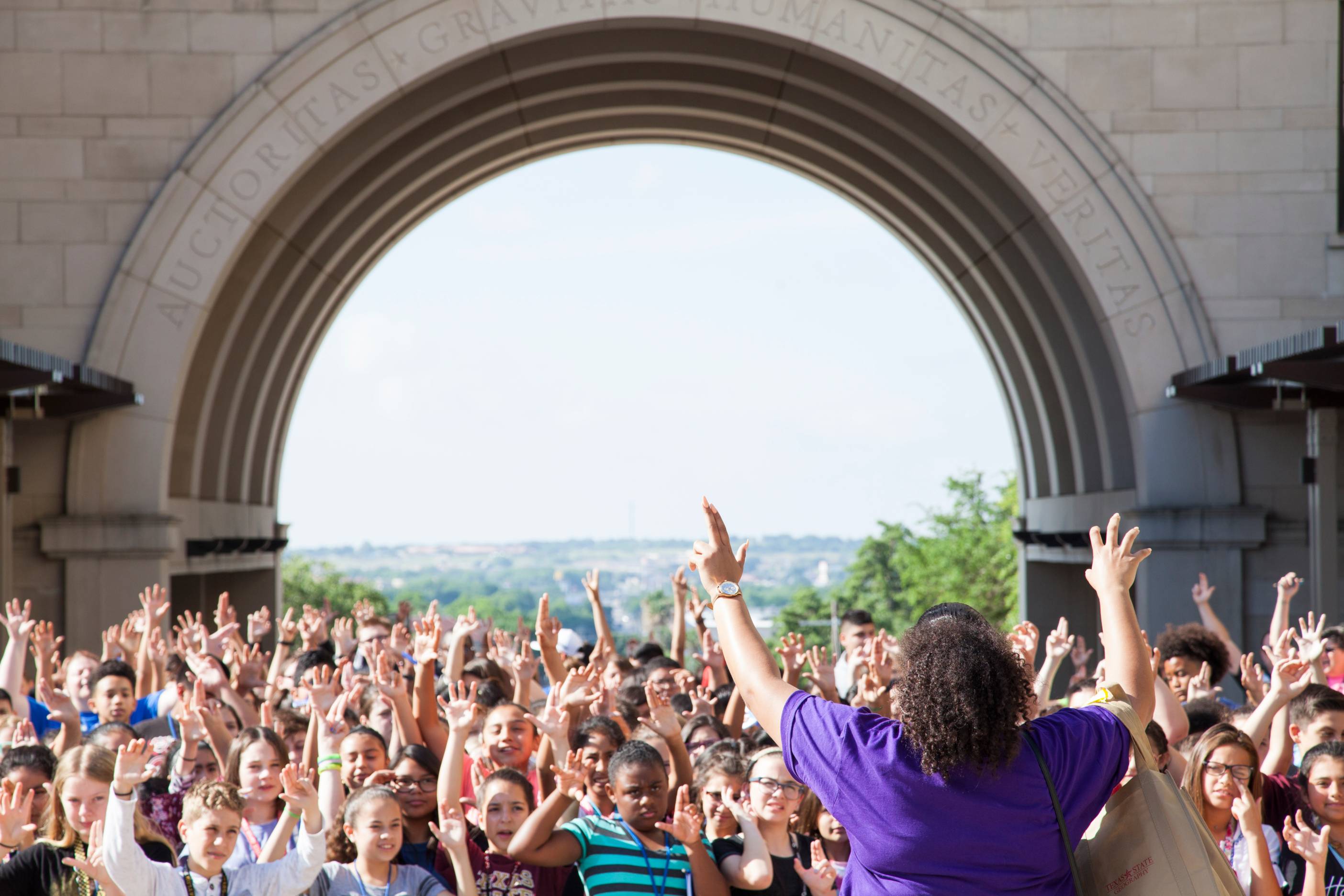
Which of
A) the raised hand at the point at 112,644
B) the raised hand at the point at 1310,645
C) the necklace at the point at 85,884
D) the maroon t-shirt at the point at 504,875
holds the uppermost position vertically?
the raised hand at the point at 1310,645

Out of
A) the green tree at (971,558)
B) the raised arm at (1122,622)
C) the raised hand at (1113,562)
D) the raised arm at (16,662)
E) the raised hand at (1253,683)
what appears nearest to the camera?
the raised arm at (1122,622)

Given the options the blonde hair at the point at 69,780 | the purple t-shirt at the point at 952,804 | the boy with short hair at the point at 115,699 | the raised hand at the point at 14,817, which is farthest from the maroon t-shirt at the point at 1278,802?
the boy with short hair at the point at 115,699

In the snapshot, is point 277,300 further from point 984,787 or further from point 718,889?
point 984,787

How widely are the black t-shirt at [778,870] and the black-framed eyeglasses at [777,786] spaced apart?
251mm

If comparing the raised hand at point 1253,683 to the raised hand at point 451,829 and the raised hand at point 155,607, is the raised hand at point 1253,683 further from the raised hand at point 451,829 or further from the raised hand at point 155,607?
the raised hand at point 155,607

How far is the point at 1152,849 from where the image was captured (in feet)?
11.2

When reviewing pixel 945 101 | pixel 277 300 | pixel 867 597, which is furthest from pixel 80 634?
pixel 867 597

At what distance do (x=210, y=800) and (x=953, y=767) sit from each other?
11.3ft

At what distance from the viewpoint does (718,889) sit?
218 inches

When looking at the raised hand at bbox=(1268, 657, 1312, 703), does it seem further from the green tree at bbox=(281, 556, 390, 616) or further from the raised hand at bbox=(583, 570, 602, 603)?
the green tree at bbox=(281, 556, 390, 616)

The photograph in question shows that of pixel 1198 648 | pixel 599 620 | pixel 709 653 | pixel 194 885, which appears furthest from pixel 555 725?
pixel 1198 648

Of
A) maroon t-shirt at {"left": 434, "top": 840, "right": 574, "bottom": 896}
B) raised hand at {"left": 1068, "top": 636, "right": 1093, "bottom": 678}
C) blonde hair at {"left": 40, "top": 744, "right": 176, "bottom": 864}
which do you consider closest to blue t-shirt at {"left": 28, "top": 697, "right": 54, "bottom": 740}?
blonde hair at {"left": 40, "top": 744, "right": 176, "bottom": 864}

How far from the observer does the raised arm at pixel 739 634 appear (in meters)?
3.79

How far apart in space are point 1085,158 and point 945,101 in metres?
1.73
